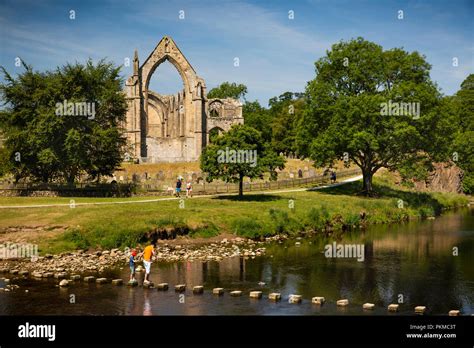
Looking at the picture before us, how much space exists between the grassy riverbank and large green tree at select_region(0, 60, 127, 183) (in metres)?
6.75

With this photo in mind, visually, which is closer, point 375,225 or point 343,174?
point 375,225

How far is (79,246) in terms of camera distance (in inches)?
1432

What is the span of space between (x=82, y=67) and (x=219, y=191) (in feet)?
56.0

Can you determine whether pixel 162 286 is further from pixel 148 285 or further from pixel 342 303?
pixel 342 303

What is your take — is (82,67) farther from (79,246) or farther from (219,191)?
(79,246)

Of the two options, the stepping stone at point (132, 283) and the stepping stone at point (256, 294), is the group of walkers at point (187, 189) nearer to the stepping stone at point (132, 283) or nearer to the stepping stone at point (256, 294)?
the stepping stone at point (132, 283)

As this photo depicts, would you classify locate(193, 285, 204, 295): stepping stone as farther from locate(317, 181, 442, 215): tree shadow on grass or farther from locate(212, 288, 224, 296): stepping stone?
locate(317, 181, 442, 215): tree shadow on grass

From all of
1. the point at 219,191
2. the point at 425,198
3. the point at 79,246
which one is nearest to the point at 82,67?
the point at 219,191

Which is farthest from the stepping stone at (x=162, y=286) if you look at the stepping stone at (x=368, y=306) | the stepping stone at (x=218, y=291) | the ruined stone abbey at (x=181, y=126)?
the ruined stone abbey at (x=181, y=126)

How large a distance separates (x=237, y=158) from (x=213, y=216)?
7.70 m

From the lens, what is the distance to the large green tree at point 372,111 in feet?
183

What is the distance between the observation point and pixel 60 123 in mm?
52406

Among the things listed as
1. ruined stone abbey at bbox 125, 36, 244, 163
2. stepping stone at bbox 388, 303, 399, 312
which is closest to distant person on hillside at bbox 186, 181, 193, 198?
stepping stone at bbox 388, 303, 399, 312

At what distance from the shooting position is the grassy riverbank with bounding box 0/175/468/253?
37406mm
